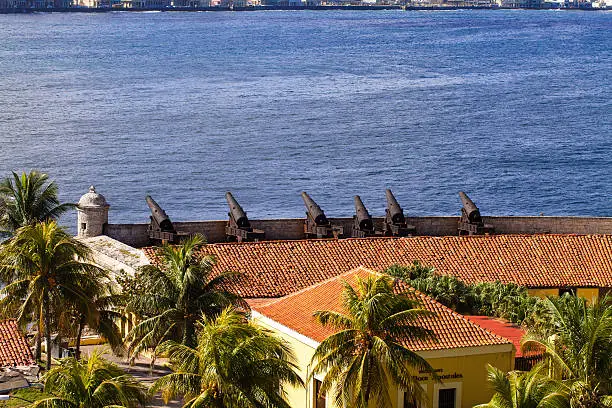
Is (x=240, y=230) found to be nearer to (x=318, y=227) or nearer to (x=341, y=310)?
(x=318, y=227)

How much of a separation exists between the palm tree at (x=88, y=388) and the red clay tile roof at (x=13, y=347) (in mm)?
10465

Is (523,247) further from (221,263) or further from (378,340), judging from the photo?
(378,340)

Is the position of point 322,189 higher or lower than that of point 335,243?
lower

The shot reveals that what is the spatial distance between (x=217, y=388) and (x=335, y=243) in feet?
67.9

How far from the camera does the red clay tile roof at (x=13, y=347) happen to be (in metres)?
34.4

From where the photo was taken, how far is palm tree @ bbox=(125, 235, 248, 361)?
3034 centimetres

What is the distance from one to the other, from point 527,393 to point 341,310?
23.7 feet

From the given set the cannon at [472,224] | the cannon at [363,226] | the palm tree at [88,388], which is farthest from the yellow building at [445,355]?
the cannon at [472,224]

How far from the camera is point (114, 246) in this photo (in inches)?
1793

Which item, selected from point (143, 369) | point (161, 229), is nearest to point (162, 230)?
point (161, 229)

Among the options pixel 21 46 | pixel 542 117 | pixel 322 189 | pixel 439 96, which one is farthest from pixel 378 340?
pixel 21 46

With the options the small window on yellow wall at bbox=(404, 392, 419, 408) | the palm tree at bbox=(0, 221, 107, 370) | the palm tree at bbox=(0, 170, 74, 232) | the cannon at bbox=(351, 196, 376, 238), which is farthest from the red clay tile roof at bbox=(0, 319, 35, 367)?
the cannon at bbox=(351, 196, 376, 238)

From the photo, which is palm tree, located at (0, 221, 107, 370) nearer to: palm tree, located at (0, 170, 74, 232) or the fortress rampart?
palm tree, located at (0, 170, 74, 232)

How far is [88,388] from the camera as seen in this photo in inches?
926
